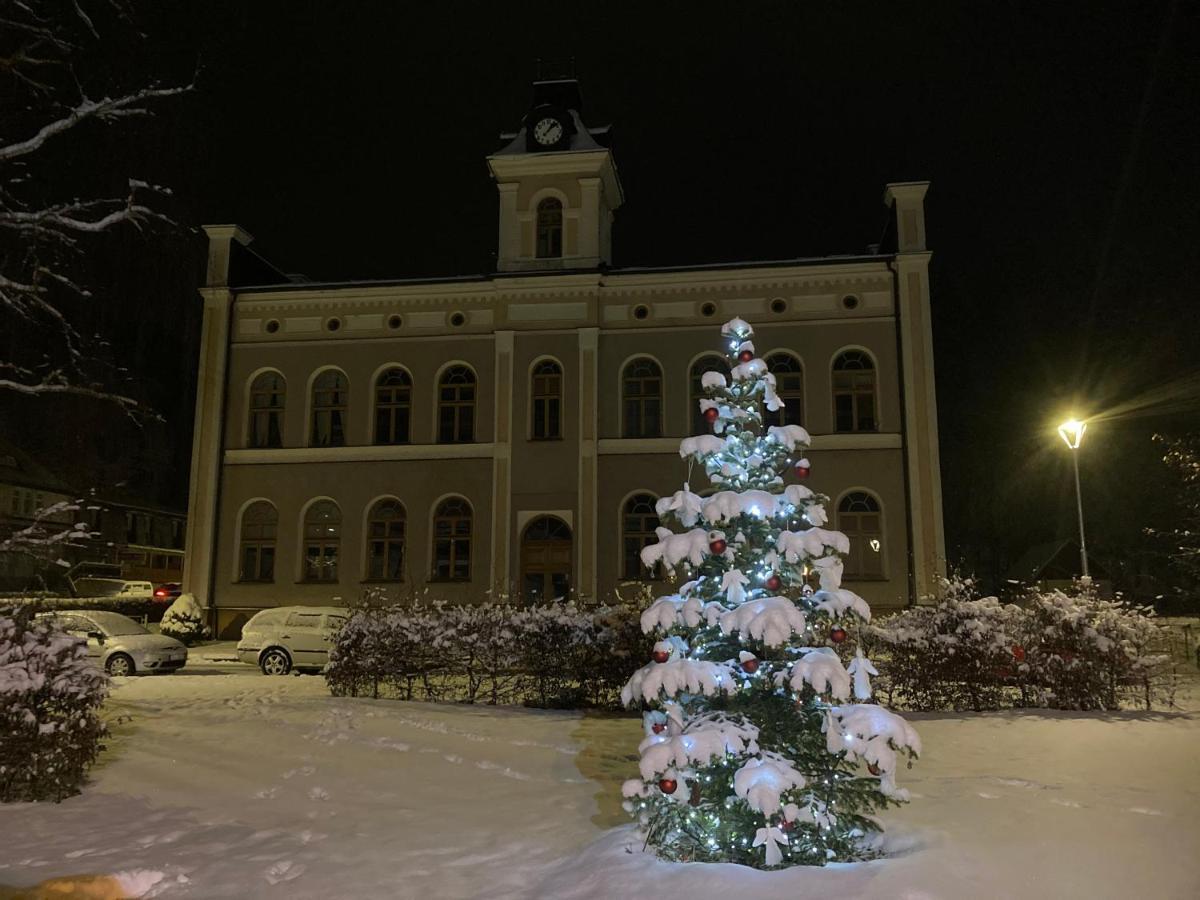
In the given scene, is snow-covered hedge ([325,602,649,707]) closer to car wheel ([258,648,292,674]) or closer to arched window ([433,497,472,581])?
car wheel ([258,648,292,674])

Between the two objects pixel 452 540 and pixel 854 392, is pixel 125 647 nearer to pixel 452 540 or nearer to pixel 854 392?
pixel 452 540

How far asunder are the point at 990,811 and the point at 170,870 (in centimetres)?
591

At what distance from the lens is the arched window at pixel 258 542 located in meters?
26.7

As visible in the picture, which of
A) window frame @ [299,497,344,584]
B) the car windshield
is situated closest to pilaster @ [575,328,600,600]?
window frame @ [299,497,344,584]

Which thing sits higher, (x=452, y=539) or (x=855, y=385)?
(x=855, y=385)

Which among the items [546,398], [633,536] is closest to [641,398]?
[546,398]

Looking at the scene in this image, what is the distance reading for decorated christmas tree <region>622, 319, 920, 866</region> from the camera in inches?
215

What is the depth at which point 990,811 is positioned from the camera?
7.01 meters

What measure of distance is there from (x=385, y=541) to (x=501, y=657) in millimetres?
14119

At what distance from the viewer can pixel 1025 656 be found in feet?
40.7

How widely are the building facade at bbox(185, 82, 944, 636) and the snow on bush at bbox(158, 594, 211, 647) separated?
102 centimetres

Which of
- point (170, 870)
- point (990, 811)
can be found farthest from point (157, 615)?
point (990, 811)

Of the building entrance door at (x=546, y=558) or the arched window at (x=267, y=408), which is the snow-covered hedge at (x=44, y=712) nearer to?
the building entrance door at (x=546, y=558)

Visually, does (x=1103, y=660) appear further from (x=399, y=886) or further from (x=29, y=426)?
(x=29, y=426)
